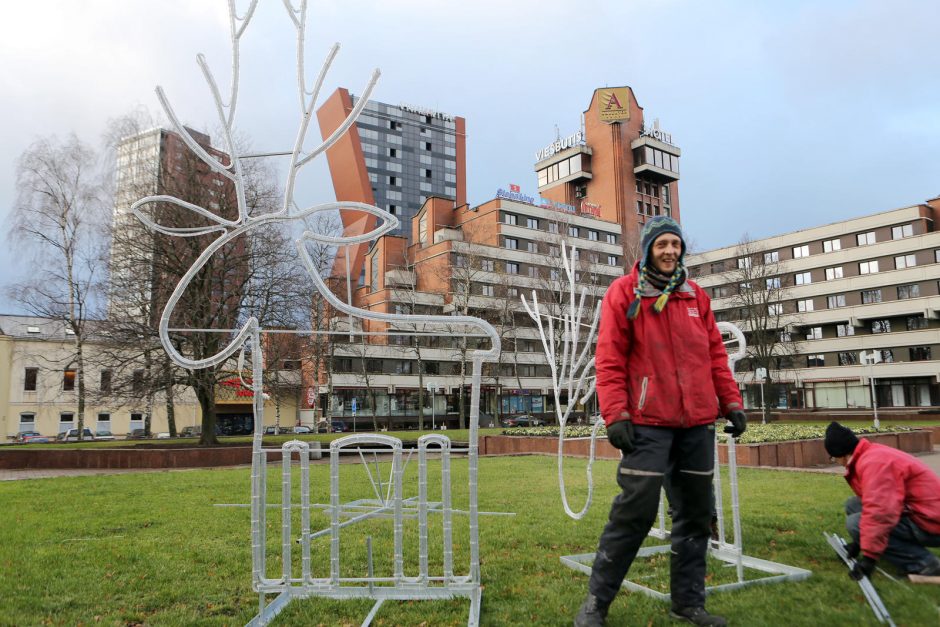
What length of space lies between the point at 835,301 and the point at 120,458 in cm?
5379

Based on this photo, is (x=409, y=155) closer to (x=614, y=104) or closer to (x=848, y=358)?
(x=614, y=104)

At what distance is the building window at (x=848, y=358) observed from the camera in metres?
A: 50.7

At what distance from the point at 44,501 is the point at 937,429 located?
23.1m

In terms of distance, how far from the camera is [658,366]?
3.42 metres

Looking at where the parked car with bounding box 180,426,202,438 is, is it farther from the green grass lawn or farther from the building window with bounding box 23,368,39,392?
the green grass lawn

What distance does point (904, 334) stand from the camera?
47969 millimetres

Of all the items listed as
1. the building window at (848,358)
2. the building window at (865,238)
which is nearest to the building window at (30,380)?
the building window at (848,358)

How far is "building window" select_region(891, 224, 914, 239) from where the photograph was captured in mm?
48906

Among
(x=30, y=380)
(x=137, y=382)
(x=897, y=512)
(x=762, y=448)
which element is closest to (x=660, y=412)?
(x=897, y=512)

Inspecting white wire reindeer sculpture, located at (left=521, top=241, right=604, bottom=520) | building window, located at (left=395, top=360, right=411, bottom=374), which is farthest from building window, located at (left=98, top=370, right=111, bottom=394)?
building window, located at (left=395, top=360, right=411, bottom=374)

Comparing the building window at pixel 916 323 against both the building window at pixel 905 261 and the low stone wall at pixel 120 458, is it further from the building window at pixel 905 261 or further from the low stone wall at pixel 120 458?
the low stone wall at pixel 120 458

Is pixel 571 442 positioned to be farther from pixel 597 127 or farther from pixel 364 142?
pixel 364 142

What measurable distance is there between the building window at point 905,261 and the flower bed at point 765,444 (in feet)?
125

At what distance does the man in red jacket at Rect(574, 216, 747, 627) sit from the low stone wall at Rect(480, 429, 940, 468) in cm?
855
